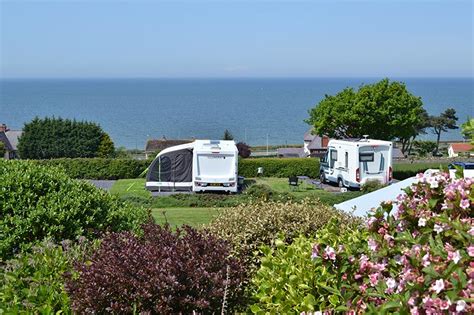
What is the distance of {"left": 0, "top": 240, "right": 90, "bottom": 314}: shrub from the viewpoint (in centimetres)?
450

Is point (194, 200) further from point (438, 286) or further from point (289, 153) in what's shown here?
point (289, 153)

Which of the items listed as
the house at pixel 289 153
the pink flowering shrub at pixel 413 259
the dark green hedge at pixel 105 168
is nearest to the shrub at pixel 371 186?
the dark green hedge at pixel 105 168

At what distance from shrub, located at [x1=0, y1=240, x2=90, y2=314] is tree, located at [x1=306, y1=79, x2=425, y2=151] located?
2745 cm

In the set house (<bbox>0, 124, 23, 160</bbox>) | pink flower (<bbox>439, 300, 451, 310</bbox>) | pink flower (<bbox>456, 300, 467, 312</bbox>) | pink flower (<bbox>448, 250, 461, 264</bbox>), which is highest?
pink flower (<bbox>448, 250, 461, 264</bbox>)

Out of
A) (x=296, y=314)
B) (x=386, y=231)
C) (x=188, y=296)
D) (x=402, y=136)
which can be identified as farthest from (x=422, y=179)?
(x=402, y=136)

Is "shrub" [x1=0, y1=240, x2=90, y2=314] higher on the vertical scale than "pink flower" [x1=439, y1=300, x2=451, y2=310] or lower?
lower

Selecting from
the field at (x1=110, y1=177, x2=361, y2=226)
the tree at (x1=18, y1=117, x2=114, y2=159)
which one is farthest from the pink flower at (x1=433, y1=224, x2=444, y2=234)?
the tree at (x1=18, y1=117, x2=114, y2=159)

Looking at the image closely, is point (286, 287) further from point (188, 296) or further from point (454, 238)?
point (454, 238)

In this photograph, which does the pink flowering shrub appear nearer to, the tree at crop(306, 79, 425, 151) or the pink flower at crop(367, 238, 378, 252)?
the pink flower at crop(367, 238, 378, 252)

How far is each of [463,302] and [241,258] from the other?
3.47 metres

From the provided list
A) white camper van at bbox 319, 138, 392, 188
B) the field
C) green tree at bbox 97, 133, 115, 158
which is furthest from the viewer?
green tree at bbox 97, 133, 115, 158

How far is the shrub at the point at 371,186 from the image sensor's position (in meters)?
21.8

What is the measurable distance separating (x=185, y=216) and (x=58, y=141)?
2939 cm

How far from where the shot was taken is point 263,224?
6066mm
